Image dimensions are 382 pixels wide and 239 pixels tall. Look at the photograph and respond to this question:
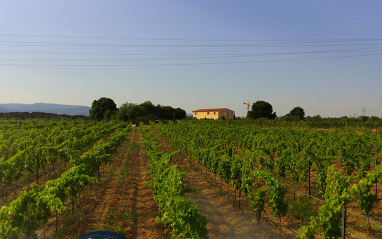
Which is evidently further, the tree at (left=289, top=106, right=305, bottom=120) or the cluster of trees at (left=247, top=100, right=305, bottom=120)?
the tree at (left=289, top=106, right=305, bottom=120)

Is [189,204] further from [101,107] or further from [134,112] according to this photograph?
[101,107]

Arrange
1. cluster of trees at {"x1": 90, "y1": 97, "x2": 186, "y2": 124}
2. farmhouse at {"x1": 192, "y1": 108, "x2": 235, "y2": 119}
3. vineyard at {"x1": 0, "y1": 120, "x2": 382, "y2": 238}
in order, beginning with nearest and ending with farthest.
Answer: vineyard at {"x1": 0, "y1": 120, "x2": 382, "y2": 238}
cluster of trees at {"x1": 90, "y1": 97, "x2": 186, "y2": 124}
farmhouse at {"x1": 192, "y1": 108, "x2": 235, "y2": 119}

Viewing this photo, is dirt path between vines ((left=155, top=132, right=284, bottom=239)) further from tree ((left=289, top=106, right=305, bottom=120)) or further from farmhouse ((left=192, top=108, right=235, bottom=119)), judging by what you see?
tree ((left=289, top=106, right=305, bottom=120))

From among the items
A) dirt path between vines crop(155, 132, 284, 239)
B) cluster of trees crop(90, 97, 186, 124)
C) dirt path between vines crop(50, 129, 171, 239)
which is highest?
cluster of trees crop(90, 97, 186, 124)

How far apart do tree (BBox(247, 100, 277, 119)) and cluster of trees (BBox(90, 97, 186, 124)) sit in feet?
81.1

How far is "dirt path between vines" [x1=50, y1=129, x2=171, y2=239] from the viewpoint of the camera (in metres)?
6.12

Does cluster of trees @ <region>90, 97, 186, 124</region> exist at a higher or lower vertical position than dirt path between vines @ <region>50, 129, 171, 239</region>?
higher

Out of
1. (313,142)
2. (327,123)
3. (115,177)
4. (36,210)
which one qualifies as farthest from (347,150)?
(327,123)

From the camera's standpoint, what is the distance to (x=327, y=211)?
441 cm

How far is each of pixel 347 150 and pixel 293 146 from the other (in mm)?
2465

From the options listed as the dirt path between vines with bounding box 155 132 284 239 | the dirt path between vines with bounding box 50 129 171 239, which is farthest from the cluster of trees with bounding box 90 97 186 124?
the dirt path between vines with bounding box 155 132 284 239

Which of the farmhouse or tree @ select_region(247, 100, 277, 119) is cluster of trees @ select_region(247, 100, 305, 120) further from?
the farmhouse

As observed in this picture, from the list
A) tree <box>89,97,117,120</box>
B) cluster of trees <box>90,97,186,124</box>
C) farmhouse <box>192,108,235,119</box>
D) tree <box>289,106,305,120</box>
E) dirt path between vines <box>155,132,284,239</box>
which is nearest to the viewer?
dirt path between vines <box>155,132,284,239</box>

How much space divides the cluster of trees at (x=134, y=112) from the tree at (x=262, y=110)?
2472cm
